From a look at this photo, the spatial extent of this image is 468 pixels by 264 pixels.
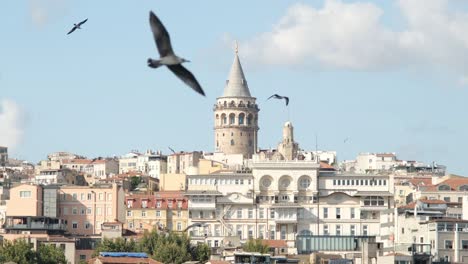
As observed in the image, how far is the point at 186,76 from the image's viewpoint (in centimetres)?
2530

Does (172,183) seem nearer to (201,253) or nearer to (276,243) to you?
(276,243)

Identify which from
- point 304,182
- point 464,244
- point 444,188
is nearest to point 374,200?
point 444,188

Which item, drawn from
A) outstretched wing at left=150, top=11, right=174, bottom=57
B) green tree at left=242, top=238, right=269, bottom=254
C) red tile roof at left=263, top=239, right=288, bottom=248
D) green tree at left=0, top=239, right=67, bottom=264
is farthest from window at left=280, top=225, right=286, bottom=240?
outstretched wing at left=150, top=11, right=174, bottom=57

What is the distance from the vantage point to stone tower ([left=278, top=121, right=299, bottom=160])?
6038 inches

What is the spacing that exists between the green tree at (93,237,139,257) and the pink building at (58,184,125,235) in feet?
86.6

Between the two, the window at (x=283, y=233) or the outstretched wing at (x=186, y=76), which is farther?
the window at (x=283, y=233)

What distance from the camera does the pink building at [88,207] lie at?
14038 cm

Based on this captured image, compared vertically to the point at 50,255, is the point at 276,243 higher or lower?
higher

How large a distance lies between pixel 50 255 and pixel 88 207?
37.2 meters

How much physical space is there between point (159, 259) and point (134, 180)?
77802 mm

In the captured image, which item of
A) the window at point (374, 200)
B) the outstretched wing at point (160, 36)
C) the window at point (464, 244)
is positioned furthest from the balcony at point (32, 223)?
the outstretched wing at point (160, 36)

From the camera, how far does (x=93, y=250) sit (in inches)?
4574

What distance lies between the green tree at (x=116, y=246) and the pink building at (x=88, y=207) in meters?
26.4

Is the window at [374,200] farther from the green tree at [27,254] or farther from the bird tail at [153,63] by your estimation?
the bird tail at [153,63]
